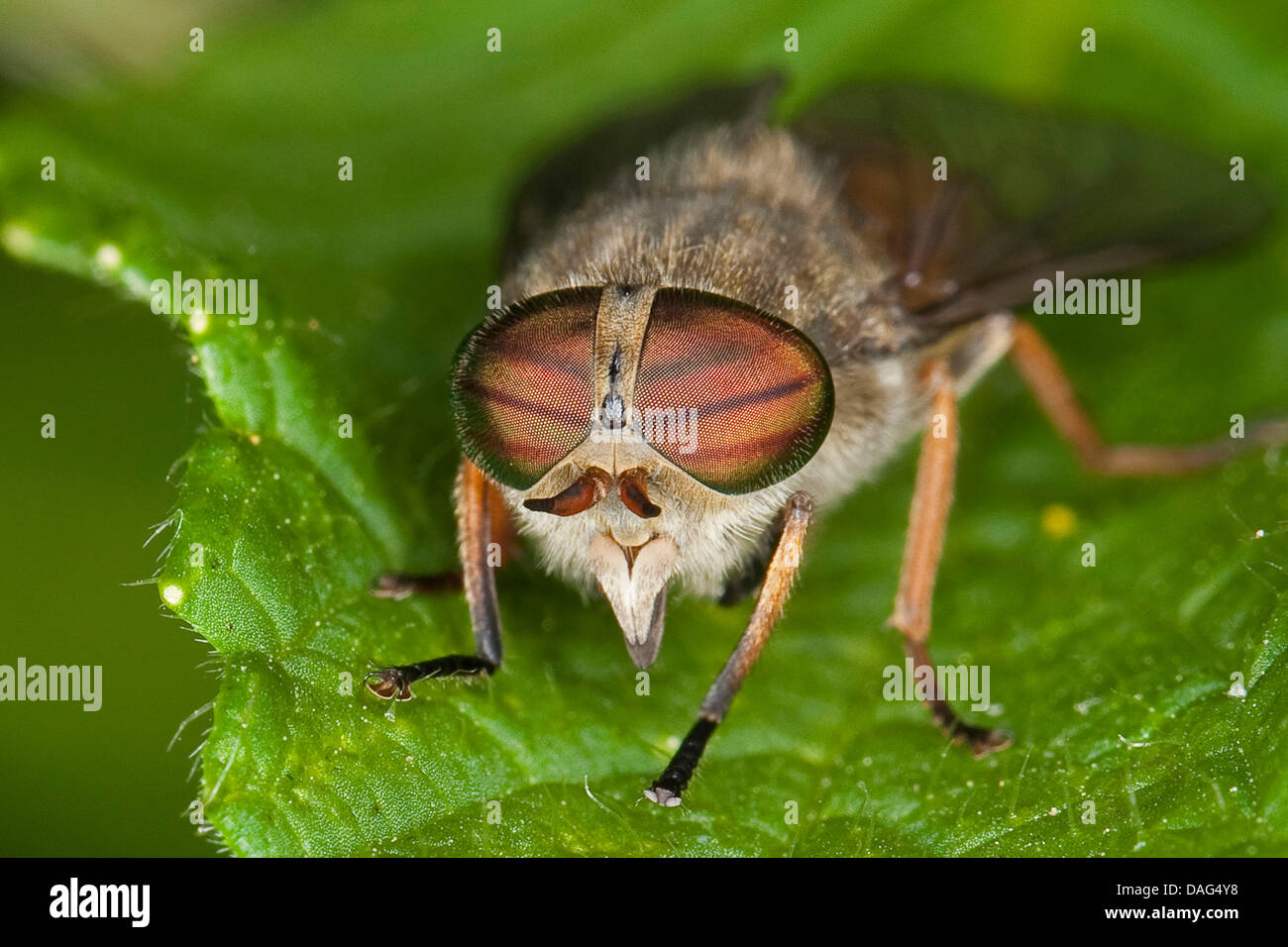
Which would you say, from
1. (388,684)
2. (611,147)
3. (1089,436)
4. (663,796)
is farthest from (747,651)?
(611,147)

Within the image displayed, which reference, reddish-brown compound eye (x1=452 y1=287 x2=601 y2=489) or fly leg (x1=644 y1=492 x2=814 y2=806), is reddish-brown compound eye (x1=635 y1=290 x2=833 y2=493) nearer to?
reddish-brown compound eye (x1=452 y1=287 x2=601 y2=489)

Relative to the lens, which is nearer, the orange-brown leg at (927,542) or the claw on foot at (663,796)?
the claw on foot at (663,796)

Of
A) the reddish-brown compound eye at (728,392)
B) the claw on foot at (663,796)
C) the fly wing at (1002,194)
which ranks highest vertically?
the fly wing at (1002,194)

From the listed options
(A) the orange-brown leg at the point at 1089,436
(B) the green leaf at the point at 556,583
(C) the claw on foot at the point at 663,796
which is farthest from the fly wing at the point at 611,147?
(C) the claw on foot at the point at 663,796

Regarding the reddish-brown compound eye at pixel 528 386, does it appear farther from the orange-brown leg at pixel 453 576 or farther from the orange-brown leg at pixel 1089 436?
the orange-brown leg at pixel 1089 436

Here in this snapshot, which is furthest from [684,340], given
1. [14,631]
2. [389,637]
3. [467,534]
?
[14,631]
